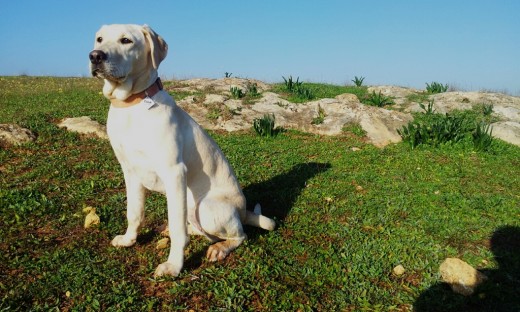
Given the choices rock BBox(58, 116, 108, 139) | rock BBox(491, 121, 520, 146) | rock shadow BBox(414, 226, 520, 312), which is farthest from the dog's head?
rock BBox(491, 121, 520, 146)

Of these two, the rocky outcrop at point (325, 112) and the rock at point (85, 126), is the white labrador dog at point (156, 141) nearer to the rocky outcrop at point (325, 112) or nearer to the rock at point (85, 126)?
the rock at point (85, 126)

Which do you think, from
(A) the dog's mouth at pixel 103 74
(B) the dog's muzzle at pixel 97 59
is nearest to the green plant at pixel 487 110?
(A) the dog's mouth at pixel 103 74

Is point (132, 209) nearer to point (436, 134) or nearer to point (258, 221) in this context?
point (258, 221)

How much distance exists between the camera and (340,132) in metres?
9.23

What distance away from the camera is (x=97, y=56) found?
9.50 ft

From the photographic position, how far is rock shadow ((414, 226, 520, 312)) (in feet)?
10.3

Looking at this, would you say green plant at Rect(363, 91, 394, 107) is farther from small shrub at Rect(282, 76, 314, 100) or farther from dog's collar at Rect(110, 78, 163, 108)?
dog's collar at Rect(110, 78, 163, 108)

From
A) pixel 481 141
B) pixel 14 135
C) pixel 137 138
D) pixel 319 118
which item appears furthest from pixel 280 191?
pixel 14 135

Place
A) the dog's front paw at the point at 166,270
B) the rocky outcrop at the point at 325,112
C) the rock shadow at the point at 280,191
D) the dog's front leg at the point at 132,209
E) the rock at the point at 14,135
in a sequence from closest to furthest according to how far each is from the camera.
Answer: the dog's front paw at the point at 166,270
the dog's front leg at the point at 132,209
the rock shadow at the point at 280,191
the rock at the point at 14,135
the rocky outcrop at the point at 325,112

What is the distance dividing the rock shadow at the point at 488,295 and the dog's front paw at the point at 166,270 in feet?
6.52

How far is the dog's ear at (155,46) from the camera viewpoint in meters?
3.21

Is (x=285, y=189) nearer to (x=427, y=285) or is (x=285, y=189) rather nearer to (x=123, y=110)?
(x=427, y=285)

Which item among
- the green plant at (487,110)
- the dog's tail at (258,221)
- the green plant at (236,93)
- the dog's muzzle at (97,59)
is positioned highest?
the dog's muzzle at (97,59)

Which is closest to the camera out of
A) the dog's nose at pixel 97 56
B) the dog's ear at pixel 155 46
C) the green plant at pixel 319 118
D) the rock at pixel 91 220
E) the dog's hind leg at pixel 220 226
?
the dog's nose at pixel 97 56
